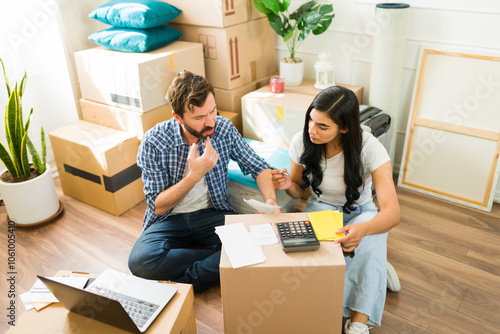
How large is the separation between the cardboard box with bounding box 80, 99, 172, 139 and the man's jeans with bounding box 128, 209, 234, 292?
2.46ft

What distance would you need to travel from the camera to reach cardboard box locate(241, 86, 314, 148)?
8.25ft

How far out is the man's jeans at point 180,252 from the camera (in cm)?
183

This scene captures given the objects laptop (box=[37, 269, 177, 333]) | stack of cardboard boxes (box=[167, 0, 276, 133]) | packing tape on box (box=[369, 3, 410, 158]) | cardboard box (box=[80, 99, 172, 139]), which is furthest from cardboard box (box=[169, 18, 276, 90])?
laptop (box=[37, 269, 177, 333])

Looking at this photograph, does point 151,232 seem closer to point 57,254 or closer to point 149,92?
point 57,254

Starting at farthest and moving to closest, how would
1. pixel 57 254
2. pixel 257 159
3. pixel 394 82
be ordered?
1. pixel 394 82
2. pixel 57 254
3. pixel 257 159

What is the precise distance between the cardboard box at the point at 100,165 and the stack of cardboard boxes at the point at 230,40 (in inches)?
27.5

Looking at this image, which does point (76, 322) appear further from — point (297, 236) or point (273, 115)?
point (273, 115)

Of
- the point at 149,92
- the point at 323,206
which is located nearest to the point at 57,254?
the point at 149,92

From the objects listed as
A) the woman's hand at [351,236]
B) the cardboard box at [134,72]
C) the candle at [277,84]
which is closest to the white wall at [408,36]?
the candle at [277,84]

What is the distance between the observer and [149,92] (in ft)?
7.94

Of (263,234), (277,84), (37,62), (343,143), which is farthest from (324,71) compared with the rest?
(37,62)

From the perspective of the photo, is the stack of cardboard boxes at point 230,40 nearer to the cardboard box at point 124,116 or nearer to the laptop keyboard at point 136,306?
the cardboard box at point 124,116

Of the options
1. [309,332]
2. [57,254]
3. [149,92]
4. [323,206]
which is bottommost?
[57,254]

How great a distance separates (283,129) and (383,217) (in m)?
1.18
